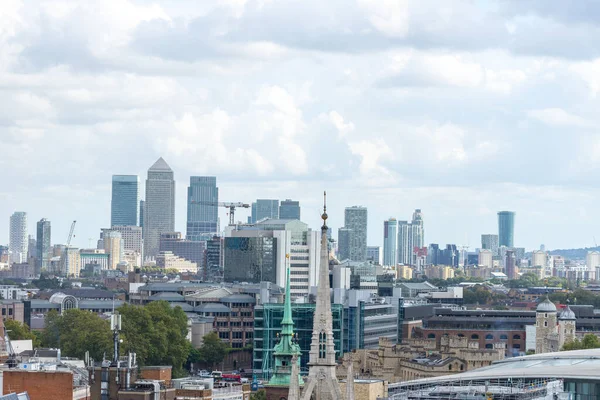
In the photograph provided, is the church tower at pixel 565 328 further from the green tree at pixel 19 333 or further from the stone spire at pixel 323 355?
the stone spire at pixel 323 355

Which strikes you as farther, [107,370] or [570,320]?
[570,320]

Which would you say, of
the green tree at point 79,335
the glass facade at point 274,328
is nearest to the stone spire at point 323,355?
the green tree at point 79,335

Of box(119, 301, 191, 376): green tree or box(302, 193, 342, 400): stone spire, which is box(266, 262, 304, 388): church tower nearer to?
box(302, 193, 342, 400): stone spire

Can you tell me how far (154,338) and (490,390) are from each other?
272ft

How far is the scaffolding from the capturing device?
98.9 meters

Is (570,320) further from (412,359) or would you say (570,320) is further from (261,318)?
(412,359)

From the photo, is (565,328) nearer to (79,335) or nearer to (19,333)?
(79,335)

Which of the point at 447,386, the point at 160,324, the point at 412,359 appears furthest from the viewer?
the point at 160,324

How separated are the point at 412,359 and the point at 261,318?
35708mm

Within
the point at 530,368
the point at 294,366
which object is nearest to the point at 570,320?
the point at 530,368

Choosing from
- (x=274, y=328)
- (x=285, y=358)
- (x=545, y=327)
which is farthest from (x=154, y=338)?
(x=285, y=358)

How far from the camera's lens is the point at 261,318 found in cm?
18975

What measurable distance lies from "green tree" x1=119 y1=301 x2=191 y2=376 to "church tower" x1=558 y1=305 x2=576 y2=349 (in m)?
35.2

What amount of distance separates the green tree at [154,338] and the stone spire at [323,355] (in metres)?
84.1
